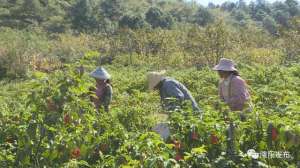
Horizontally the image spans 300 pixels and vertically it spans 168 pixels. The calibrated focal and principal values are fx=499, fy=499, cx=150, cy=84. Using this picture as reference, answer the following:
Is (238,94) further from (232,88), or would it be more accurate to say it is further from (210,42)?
(210,42)

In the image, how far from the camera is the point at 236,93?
4.82 meters

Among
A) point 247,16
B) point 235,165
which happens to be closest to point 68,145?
point 235,165

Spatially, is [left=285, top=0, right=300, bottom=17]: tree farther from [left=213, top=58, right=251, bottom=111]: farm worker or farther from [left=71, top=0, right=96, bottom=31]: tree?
[left=213, top=58, right=251, bottom=111]: farm worker

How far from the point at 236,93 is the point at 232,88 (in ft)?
0.21

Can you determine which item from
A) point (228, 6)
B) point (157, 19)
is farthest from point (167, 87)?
point (228, 6)

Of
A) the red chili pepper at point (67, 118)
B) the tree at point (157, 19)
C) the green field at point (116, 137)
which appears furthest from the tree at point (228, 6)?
the red chili pepper at point (67, 118)

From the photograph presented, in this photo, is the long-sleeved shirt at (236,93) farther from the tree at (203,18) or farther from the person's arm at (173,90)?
the tree at (203,18)

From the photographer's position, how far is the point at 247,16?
66875mm

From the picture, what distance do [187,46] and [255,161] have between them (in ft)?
62.8

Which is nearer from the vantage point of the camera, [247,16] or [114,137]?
[114,137]

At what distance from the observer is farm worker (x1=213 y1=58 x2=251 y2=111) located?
4805 mm

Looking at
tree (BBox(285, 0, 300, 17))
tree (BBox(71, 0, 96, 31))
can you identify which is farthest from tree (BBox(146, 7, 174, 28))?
tree (BBox(285, 0, 300, 17))

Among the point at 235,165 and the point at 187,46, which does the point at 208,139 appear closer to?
the point at 235,165

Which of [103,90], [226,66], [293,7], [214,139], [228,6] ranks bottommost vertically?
[214,139]
